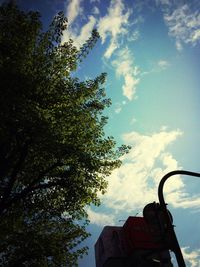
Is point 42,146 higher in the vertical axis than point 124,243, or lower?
lower

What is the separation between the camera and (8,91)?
11.9 m

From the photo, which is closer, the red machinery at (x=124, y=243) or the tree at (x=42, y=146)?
the tree at (x=42, y=146)

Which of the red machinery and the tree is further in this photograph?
the red machinery

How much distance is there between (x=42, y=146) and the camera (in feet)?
41.8

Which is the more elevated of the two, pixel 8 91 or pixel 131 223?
pixel 131 223

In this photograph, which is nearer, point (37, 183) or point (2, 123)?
point (2, 123)

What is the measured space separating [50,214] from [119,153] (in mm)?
5553

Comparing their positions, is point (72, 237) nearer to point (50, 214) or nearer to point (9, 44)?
point (50, 214)

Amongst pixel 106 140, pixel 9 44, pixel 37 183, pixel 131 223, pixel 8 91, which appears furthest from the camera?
pixel 131 223

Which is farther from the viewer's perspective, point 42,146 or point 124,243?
point 124,243

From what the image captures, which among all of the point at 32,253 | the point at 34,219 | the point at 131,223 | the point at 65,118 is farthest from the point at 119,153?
the point at 131,223

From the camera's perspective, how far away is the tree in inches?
Answer: 485

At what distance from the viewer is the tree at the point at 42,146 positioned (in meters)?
12.3

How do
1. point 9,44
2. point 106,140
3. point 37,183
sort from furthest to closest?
point 106,140 → point 37,183 → point 9,44
